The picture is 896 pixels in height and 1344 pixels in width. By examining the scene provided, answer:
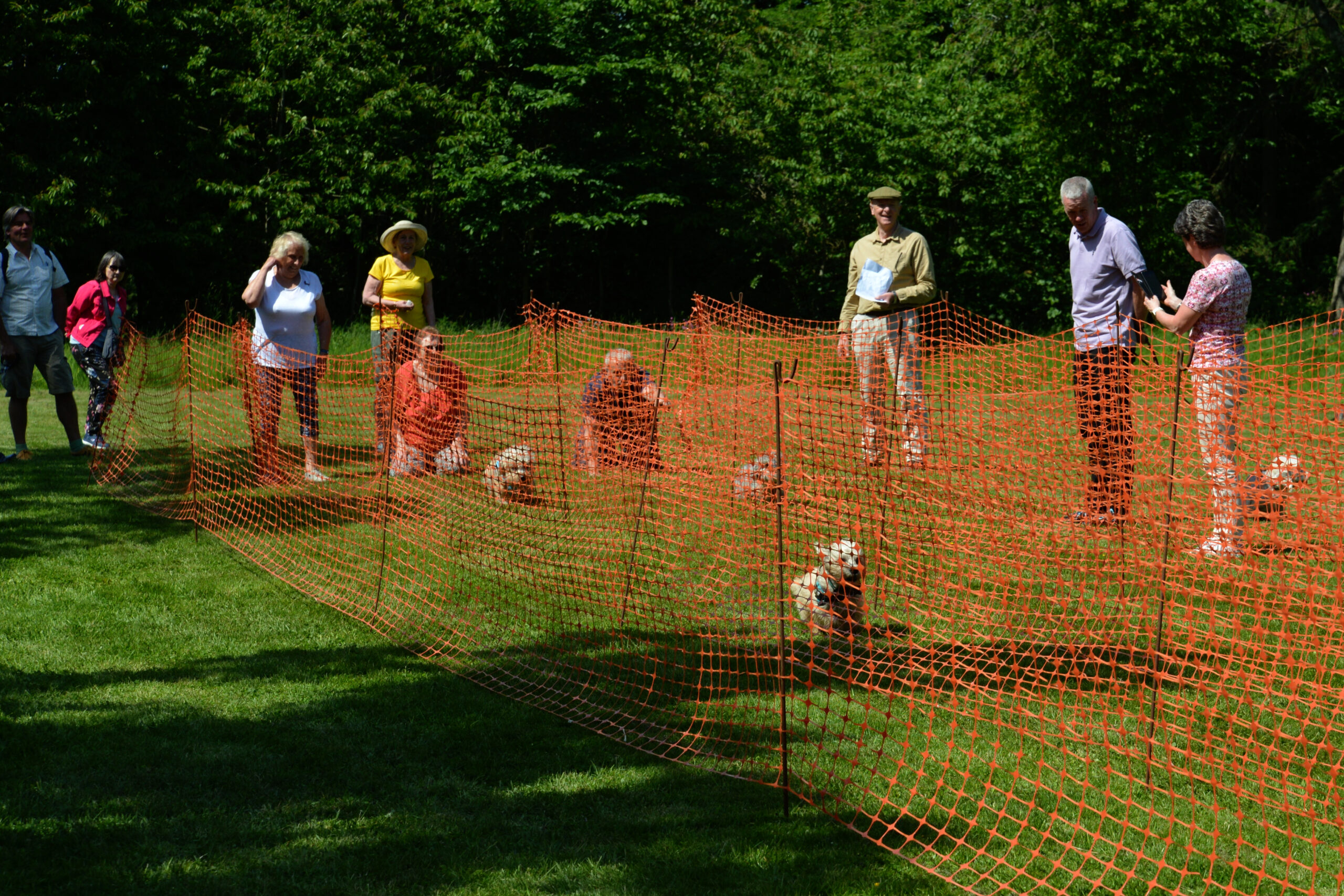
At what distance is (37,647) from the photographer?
498 centimetres

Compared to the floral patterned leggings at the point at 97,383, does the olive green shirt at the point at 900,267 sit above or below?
above

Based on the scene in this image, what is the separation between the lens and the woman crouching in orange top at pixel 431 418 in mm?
7066

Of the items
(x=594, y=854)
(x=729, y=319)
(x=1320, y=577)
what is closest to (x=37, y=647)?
(x=594, y=854)

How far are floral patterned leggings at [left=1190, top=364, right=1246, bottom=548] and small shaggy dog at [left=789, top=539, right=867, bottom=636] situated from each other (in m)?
1.40

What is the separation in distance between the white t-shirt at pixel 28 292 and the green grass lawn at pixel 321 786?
4010 millimetres

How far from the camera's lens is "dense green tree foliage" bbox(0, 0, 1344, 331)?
868 inches

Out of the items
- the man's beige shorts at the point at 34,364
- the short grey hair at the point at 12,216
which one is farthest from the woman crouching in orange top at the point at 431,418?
the short grey hair at the point at 12,216

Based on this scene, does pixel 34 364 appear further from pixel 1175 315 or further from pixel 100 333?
pixel 1175 315

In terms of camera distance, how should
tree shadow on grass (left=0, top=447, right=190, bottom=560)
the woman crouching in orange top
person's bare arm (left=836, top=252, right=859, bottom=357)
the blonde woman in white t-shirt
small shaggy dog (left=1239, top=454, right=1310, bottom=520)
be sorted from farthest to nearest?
person's bare arm (left=836, top=252, right=859, bottom=357) < the blonde woman in white t-shirt < the woman crouching in orange top < tree shadow on grass (left=0, top=447, right=190, bottom=560) < small shaggy dog (left=1239, top=454, right=1310, bottom=520)

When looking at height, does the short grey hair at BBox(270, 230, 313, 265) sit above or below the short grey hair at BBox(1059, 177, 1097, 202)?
below

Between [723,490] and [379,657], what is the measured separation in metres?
1.83

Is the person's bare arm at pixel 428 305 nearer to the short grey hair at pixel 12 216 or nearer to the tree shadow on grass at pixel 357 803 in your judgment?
the short grey hair at pixel 12 216

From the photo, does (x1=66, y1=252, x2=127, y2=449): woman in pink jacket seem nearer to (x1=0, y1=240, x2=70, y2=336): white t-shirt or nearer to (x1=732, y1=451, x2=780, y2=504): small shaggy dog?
(x1=0, y1=240, x2=70, y2=336): white t-shirt

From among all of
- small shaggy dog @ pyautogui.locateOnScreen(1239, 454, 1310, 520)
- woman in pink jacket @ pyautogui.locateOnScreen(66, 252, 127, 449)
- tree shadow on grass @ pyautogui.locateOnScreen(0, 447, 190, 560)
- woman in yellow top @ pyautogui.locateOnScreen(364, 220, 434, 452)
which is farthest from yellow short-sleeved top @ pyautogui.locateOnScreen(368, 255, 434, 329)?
small shaggy dog @ pyautogui.locateOnScreen(1239, 454, 1310, 520)
